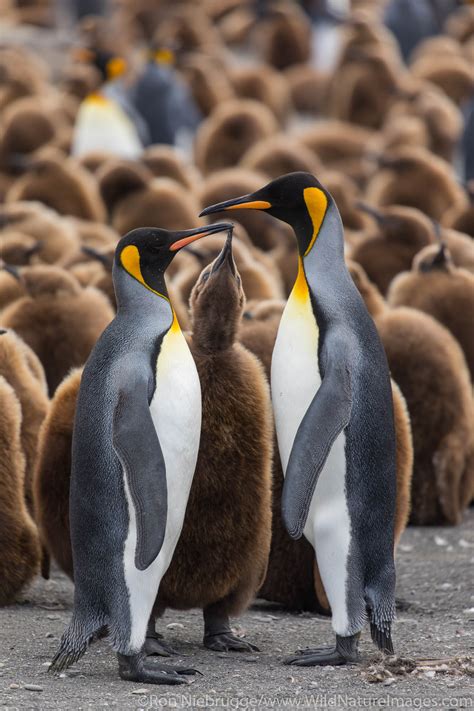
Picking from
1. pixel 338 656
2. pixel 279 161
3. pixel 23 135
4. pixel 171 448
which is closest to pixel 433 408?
pixel 338 656

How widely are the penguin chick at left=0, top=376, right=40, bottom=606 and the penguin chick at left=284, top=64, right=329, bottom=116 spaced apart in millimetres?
14866

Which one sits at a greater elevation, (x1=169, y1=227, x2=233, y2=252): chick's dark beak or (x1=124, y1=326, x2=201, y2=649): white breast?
(x1=169, y1=227, x2=233, y2=252): chick's dark beak

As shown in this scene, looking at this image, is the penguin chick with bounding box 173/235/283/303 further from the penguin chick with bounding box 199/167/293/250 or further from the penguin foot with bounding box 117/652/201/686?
the penguin foot with bounding box 117/652/201/686

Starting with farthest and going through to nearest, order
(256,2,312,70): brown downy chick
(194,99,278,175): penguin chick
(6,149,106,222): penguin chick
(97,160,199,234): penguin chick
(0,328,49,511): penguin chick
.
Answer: (256,2,312,70): brown downy chick < (194,99,278,175): penguin chick < (6,149,106,222): penguin chick < (97,160,199,234): penguin chick < (0,328,49,511): penguin chick

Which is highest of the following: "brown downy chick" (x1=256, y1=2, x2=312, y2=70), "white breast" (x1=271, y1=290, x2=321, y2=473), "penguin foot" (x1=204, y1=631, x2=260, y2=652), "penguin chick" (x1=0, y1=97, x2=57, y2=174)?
"brown downy chick" (x1=256, y1=2, x2=312, y2=70)

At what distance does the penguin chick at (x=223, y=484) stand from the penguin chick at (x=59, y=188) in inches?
250

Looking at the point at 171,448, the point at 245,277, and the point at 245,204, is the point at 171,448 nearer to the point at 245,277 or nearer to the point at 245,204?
the point at 245,204

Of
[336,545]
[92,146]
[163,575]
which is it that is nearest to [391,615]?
[336,545]

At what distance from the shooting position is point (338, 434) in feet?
12.7

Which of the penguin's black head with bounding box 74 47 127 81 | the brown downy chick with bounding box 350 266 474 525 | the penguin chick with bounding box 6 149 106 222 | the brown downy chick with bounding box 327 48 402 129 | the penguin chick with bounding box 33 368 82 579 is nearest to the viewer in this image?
the penguin chick with bounding box 33 368 82 579

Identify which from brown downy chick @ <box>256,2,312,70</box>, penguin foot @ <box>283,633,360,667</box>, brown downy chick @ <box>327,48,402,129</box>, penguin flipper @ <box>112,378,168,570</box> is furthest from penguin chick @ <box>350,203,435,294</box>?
brown downy chick @ <box>256,2,312,70</box>

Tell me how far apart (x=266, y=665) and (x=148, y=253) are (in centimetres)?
121

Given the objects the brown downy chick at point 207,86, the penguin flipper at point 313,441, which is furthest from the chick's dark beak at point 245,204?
the brown downy chick at point 207,86

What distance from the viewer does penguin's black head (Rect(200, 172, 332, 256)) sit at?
13.5 ft
